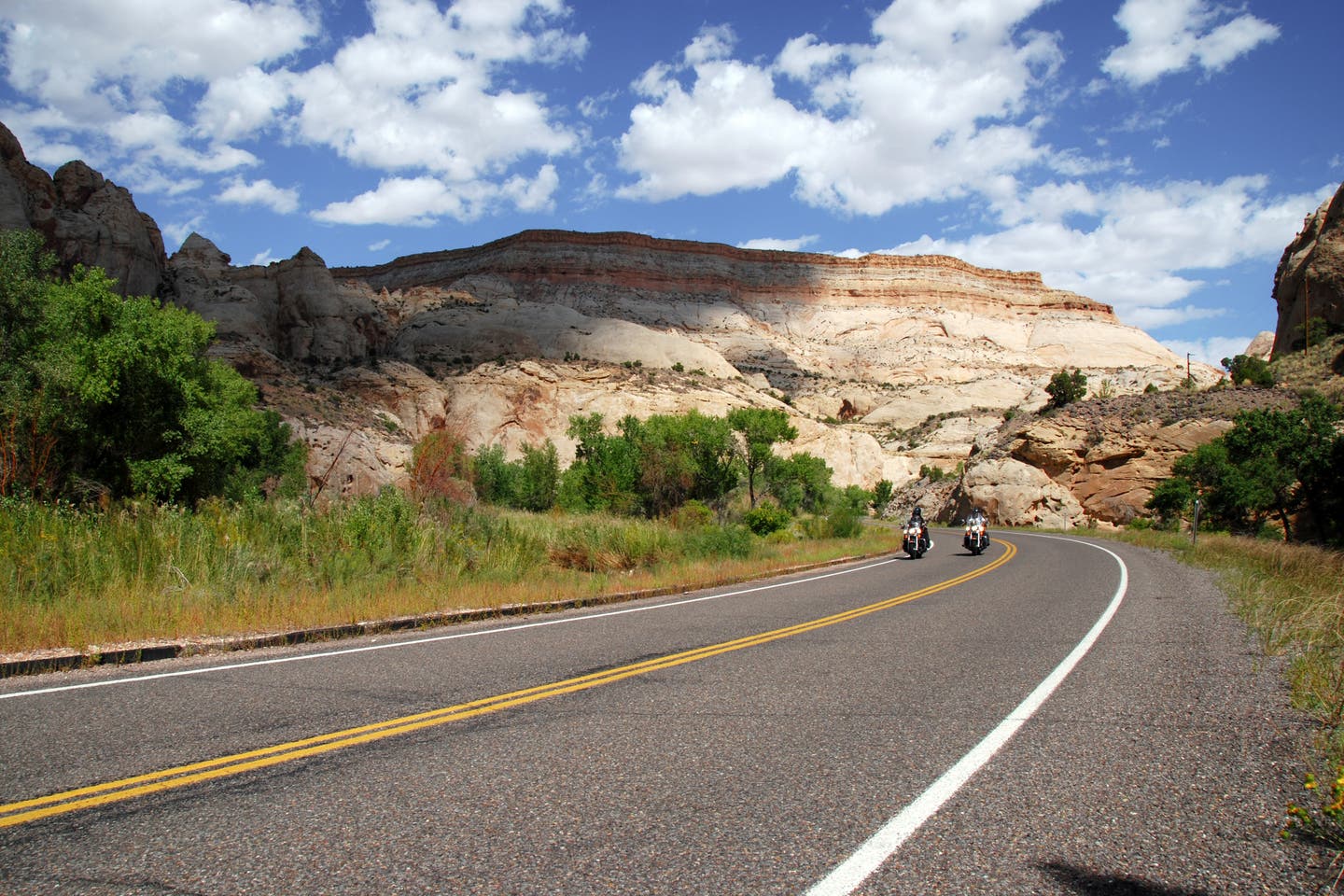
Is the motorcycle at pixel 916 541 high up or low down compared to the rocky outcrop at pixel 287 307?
down

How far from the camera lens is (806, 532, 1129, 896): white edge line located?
10.8 feet

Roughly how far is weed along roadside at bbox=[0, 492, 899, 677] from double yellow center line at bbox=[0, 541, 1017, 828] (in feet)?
12.3

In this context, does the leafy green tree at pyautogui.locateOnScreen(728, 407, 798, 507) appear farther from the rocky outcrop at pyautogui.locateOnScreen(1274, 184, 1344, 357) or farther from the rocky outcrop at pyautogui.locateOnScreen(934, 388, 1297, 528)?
the rocky outcrop at pyautogui.locateOnScreen(1274, 184, 1344, 357)

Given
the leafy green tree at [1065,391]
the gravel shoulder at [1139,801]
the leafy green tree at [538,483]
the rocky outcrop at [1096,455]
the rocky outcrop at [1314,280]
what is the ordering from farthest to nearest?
the leafy green tree at [1065,391] → the rocky outcrop at [1314,280] → the rocky outcrop at [1096,455] → the leafy green tree at [538,483] → the gravel shoulder at [1139,801]

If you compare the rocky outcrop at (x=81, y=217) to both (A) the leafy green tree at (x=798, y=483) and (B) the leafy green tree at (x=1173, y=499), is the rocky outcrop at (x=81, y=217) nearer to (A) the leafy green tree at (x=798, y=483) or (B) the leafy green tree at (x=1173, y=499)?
(A) the leafy green tree at (x=798, y=483)

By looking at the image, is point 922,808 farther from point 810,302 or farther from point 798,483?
point 810,302

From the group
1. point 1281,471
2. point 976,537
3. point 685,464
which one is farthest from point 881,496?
point 976,537

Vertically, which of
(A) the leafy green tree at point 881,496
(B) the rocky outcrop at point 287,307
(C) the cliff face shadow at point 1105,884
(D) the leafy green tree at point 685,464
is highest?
(B) the rocky outcrop at point 287,307

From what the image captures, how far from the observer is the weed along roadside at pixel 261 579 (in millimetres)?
8289

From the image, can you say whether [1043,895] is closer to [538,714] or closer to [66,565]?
[538,714]

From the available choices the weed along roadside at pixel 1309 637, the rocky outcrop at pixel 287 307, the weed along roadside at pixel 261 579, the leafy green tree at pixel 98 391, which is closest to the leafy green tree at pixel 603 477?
the leafy green tree at pixel 98 391

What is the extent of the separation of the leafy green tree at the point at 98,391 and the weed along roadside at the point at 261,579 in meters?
5.45

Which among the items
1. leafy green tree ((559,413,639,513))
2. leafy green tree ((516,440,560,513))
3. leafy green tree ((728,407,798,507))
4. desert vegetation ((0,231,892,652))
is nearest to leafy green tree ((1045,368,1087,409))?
leafy green tree ((728,407,798,507))

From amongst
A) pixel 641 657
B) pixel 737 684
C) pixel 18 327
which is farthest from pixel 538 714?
pixel 18 327
